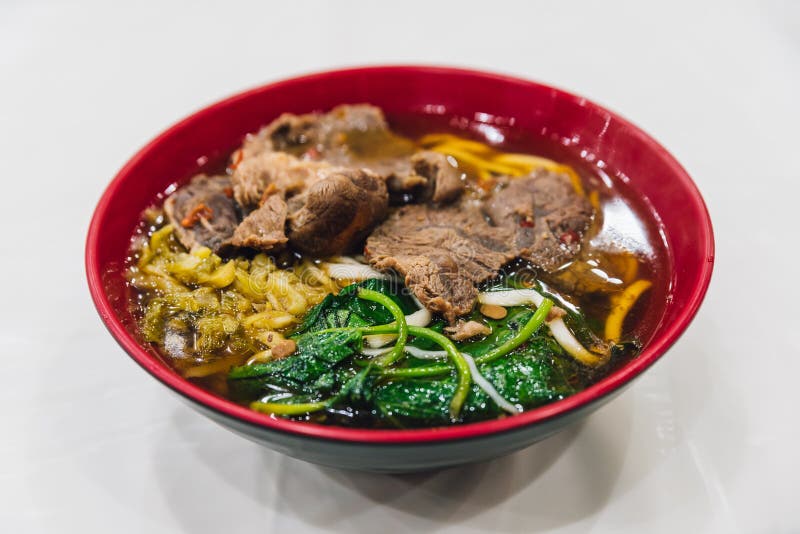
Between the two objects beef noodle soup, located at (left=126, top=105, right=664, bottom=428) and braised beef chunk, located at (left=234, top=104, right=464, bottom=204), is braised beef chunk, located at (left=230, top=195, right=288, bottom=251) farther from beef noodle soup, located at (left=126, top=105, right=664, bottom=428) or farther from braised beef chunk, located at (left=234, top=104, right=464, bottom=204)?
braised beef chunk, located at (left=234, top=104, right=464, bottom=204)

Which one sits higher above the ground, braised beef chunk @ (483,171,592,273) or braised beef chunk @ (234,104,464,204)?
braised beef chunk @ (234,104,464,204)

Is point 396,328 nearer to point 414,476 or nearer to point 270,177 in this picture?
point 414,476

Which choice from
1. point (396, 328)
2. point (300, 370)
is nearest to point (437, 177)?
point (396, 328)

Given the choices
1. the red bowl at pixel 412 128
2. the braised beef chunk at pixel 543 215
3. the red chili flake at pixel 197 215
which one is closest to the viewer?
the red bowl at pixel 412 128

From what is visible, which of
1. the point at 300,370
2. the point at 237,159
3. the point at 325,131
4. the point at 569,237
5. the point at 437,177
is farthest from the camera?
the point at 325,131

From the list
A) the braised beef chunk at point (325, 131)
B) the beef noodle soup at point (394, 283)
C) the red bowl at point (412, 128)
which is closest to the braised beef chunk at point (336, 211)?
the beef noodle soup at point (394, 283)

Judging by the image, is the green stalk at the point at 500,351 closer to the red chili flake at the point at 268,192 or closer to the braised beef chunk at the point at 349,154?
the braised beef chunk at the point at 349,154

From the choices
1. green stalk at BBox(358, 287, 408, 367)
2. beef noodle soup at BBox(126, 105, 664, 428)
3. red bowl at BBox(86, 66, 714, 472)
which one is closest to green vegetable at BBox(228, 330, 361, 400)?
beef noodle soup at BBox(126, 105, 664, 428)

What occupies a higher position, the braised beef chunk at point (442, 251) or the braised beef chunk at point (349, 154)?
the braised beef chunk at point (349, 154)
